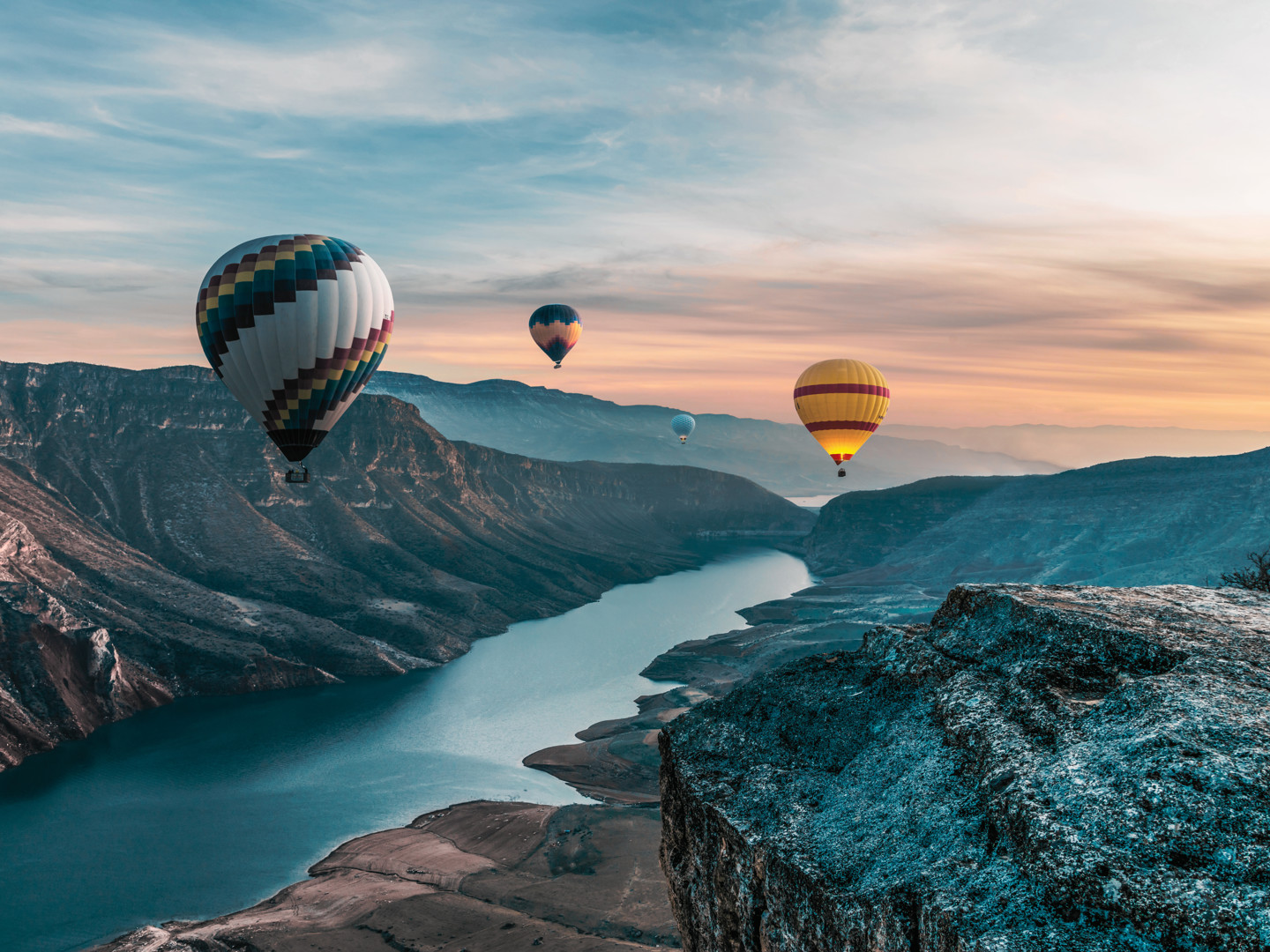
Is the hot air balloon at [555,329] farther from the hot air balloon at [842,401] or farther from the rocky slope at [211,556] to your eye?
the rocky slope at [211,556]

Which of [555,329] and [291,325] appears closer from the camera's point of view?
[291,325]

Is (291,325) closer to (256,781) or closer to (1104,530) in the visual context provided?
(256,781)

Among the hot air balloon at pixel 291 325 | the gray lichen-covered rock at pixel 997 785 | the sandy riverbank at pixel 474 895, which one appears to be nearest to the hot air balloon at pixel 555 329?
the hot air balloon at pixel 291 325

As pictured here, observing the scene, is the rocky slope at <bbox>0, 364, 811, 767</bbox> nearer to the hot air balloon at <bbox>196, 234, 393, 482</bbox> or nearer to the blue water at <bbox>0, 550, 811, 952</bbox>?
the blue water at <bbox>0, 550, 811, 952</bbox>

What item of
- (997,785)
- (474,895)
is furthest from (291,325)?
(997,785)

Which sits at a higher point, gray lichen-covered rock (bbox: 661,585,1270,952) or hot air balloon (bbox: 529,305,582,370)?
hot air balloon (bbox: 529,305,582,370)

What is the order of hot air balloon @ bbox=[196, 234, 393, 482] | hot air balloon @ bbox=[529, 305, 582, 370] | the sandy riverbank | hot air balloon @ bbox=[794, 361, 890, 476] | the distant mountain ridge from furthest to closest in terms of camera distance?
the distant mountain ridge, hot air balloon @ bbox=[529, 305, 582, 370], hot air balloon @ bbox=[794, 361, 890, 476], hot air balloon @ bbox=[196, 234, 393, 482], the sandy riverbank

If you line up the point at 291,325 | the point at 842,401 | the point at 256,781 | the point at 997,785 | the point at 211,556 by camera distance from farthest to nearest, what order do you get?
the point at 211,556
the point at 256,781
the point at 842,401
the point at 291,325
the point at 997,785

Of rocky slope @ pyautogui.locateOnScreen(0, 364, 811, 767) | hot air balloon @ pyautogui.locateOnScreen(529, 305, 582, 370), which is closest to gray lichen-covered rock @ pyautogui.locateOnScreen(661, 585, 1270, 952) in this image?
hot air balloon @ pyautogui.locateOnScreen(529, 305, 582, 370)

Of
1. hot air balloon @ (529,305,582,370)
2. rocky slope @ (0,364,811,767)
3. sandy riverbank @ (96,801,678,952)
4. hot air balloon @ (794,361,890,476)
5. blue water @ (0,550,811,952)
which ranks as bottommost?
blue water @ (0,550,811,952)
